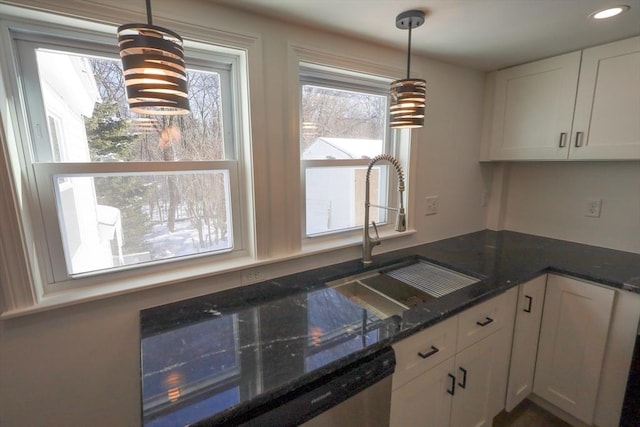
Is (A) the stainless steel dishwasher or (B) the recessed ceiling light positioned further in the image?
(B) the recessed ceiling light

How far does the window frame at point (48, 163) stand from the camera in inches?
37.3

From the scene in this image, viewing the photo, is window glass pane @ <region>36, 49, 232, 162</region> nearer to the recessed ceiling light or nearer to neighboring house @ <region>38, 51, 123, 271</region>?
neighboring house @ <region>38, 51, 123, 271</region>

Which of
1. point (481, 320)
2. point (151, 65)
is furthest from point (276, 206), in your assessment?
point (481, 320)

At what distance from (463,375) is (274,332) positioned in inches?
34.9

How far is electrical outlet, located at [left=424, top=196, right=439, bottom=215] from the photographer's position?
6.48 feet

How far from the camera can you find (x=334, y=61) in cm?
144

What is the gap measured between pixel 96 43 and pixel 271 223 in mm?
947

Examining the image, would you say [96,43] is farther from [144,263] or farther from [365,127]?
[365,127]

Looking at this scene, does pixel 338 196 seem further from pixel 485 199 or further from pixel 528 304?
pixel 485 199

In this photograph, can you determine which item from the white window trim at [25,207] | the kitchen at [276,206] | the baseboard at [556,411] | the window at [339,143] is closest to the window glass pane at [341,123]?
the window at [339,143]

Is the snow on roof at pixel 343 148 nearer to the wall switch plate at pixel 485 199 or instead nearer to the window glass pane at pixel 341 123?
the window glass pane at pixel 341 123

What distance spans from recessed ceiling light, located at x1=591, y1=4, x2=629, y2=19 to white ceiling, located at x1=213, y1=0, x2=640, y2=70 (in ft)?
0.08

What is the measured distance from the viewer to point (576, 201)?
6.59ft

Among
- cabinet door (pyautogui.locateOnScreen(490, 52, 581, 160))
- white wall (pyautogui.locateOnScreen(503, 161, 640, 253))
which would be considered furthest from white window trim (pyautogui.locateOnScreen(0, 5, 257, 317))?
white wall (pyautogui.locateOnScreen(503, 161, 640, 253))
